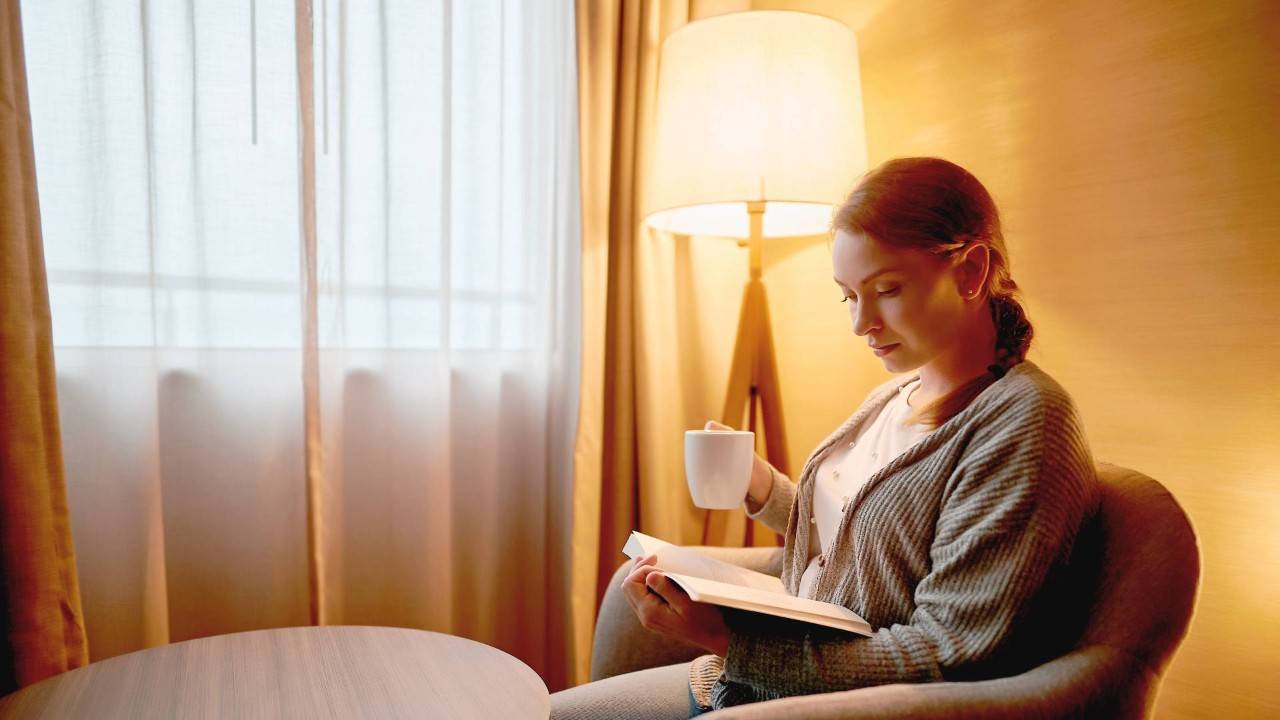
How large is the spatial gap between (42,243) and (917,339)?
126 cm

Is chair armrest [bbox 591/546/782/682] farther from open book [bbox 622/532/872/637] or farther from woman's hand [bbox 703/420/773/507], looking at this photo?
open book [bbox 622/532/872/637]

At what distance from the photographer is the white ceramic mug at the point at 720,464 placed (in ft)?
3.35

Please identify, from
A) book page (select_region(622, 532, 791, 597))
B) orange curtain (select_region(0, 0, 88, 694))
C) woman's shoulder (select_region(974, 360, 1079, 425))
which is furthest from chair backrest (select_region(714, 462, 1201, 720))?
orange curtain (select_region(0, 0, 88, 694))

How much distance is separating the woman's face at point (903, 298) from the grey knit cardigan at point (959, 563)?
3.7 inches

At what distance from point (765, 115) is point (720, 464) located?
2.65 feet

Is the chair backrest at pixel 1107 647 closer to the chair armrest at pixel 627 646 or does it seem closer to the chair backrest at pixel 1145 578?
the chair backrest at pixel 1145 578

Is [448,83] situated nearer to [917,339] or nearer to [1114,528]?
[917,339]

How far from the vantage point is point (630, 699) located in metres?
1.01

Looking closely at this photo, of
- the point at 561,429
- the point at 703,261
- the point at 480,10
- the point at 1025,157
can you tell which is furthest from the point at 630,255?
the point at 1025,157

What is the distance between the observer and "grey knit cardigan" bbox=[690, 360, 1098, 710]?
2.34 ft

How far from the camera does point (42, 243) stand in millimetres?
1176

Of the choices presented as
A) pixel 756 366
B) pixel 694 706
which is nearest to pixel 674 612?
pixel 694 706

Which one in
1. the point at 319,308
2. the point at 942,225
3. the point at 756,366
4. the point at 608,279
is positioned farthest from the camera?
the point at 608,279

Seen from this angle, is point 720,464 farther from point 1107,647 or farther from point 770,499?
point 1107,647
